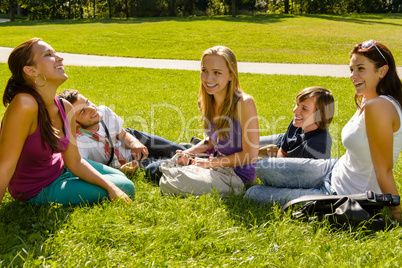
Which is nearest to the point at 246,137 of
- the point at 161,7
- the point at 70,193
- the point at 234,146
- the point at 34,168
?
the point at 234,146

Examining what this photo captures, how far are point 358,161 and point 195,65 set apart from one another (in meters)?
12.1

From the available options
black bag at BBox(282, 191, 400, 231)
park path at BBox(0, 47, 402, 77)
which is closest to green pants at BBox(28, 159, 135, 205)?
black bag at BBox(282, 191, 400, 231)

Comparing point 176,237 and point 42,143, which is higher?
point 42,143

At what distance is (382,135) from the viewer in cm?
310

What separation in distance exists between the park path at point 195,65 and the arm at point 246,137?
9.74 metres

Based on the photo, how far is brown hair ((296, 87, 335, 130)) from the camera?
13.8 ft

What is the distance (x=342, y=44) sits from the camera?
858 inches

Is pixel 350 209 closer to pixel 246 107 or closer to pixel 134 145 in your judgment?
pixel 246 107

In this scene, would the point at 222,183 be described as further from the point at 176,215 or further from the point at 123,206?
the point at 123,206

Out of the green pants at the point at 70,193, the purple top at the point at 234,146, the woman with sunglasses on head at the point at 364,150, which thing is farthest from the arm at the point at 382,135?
the green pants at the point at 70,193

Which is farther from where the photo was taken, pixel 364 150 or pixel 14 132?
pixel 364 150

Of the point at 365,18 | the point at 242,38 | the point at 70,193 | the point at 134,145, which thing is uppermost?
the point at 365,18

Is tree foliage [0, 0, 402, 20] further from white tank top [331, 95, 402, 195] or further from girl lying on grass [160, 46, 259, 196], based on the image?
white tank top [331, 95, 402, 195]

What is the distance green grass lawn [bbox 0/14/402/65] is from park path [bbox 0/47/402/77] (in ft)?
3.65
